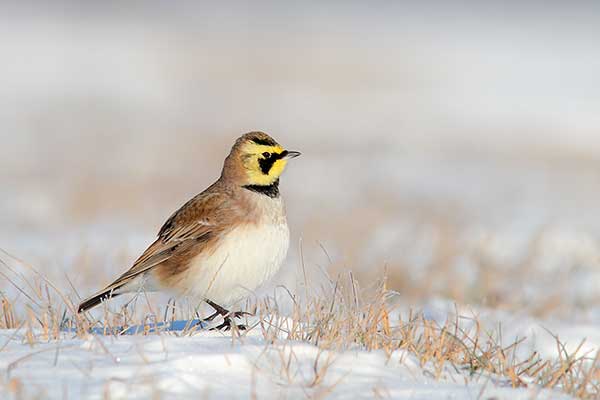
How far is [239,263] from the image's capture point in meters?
5.95

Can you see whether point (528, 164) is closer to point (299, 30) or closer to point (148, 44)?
point (148, 44)

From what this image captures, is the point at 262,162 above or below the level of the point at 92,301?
above

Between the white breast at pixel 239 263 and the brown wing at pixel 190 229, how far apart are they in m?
0.13

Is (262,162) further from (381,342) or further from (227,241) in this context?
(381,342)

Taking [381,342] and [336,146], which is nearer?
[381,342]

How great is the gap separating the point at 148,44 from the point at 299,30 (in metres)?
10.3

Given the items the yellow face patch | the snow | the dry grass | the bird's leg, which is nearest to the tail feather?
the dry grass

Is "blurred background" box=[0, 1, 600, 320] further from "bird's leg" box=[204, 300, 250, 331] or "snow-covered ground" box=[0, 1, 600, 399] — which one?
"bird's leg" box=[204, 300, 250, 331]

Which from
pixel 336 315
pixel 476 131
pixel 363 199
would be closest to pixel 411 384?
pixel 336 315

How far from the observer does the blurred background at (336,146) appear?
10031 mm

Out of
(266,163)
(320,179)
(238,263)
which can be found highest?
(266,163)

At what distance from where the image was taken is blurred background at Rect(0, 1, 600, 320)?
10.0 m

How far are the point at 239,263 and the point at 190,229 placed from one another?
0.53 m

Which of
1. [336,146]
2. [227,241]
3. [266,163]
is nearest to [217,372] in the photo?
[227,241]
